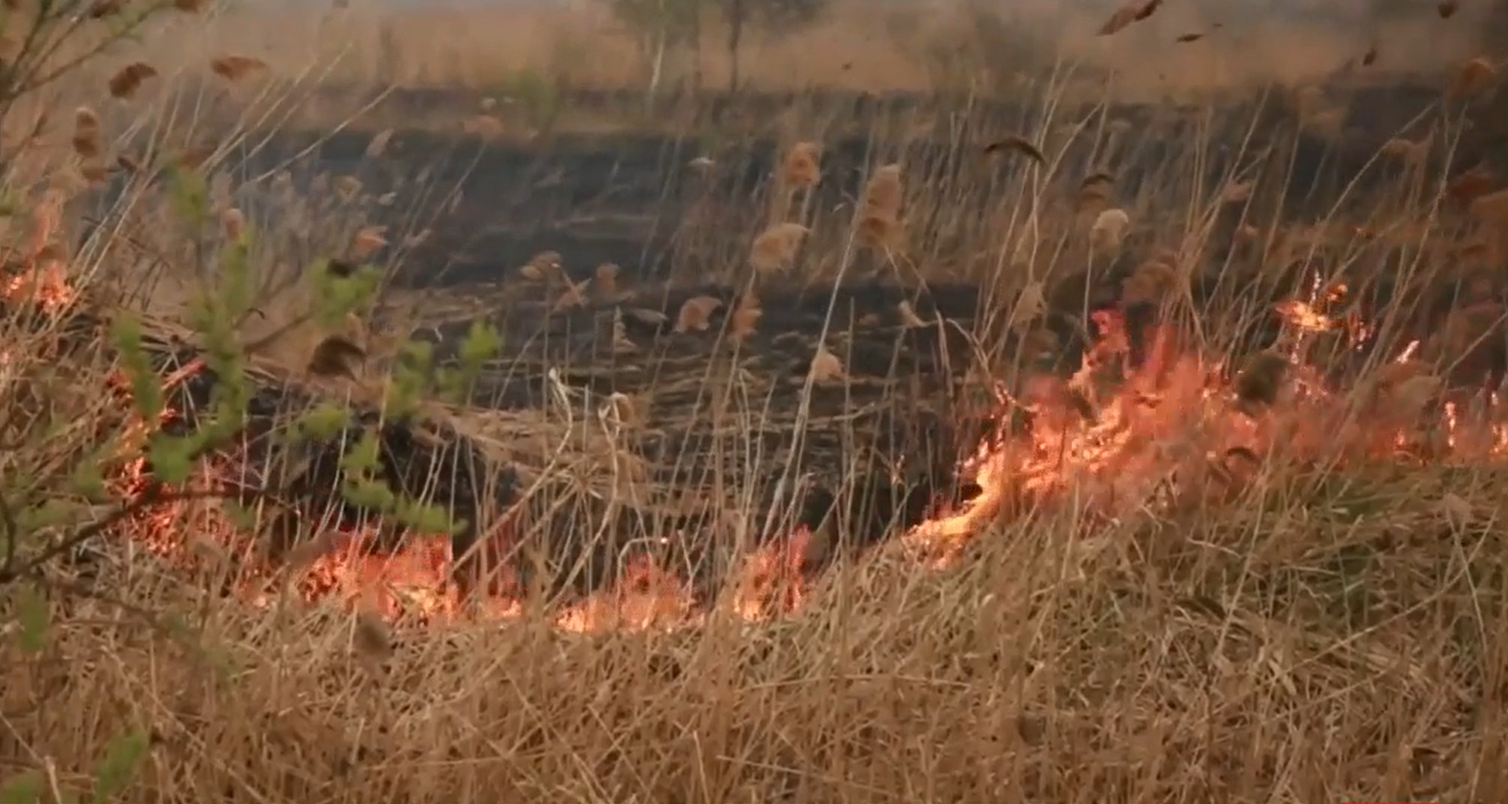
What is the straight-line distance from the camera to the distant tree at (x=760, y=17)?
6.64 ft

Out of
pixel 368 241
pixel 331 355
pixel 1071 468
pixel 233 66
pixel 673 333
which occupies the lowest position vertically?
pixel 1071 468

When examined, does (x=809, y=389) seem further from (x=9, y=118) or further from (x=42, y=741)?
(x=9, y=118)

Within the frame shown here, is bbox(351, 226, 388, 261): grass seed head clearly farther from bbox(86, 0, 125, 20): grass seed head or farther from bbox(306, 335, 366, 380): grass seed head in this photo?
bbox(306, 335, 366, 380): grass seed head

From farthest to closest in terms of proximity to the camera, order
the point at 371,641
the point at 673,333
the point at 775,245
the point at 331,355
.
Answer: the point at 673,333
the point at 775,245
the point at 371,641
the point at 331,355

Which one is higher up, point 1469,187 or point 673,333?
point 1469,187

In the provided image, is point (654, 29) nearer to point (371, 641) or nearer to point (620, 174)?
point (620, 174)

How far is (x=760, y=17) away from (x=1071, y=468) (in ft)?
2.30

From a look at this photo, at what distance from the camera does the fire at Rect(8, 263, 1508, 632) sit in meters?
1.73

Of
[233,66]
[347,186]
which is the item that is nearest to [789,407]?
[347,186]

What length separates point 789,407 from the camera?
6.36ft

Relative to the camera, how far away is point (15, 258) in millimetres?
1805

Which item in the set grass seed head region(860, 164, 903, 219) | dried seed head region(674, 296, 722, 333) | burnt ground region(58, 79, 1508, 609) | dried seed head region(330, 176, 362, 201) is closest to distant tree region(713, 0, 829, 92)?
burnt ground region(58, 79, 1508, 609)

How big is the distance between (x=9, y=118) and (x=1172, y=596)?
146 cm

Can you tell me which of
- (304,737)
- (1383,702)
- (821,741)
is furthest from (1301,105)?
(304,737)
